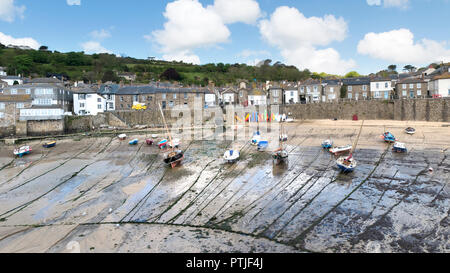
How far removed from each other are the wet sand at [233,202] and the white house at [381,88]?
23498 mm

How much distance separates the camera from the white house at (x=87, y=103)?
50469mm

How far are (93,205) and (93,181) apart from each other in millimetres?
5158

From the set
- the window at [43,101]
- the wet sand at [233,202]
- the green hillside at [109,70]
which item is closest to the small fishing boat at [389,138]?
the wet sand at [233,202]

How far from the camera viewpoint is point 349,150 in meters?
25.9

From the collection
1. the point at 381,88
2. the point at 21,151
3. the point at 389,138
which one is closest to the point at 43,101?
the point at 21,151

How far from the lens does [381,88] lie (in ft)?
167

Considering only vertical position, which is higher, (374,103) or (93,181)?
(374,103)

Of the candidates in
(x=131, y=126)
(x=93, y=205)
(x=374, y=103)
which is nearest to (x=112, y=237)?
(x=93, y=205)

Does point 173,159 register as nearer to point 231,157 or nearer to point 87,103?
point 231,157

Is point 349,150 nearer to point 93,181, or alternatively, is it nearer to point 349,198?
point 349,198

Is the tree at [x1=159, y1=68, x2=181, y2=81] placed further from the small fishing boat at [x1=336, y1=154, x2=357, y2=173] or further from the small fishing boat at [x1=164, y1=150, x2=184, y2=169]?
the small fishing boat at [x1=336, y1=154, x2=357, y2=173]

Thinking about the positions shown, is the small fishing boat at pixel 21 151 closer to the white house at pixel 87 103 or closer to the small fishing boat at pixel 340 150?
the white house at pixel 87 103

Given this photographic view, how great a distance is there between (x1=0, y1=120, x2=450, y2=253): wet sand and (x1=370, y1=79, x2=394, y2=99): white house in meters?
23.5

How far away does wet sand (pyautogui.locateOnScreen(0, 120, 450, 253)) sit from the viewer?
12.4 meters
